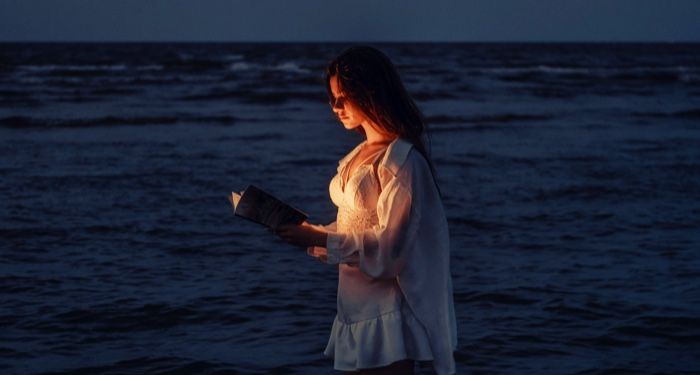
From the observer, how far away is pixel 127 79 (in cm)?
3728

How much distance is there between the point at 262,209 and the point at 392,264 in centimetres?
39

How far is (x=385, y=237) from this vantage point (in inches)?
107

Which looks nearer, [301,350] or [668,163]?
[301,350]

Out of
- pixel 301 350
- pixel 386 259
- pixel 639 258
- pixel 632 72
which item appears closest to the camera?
pixel 386 259

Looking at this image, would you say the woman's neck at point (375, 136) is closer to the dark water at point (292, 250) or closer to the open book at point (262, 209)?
the open book at point (262, 209)

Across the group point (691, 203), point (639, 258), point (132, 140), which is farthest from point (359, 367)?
point (132, 140)

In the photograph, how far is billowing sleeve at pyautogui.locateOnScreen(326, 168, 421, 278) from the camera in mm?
2705

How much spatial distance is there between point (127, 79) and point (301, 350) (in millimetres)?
33288

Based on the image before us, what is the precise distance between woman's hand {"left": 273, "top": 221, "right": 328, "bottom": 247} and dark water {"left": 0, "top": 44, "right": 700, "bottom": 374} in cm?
241

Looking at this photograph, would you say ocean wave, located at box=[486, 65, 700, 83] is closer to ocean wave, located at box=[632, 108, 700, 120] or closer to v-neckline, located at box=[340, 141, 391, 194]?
ocean wave, located at box=[632, 108, 700, 120]

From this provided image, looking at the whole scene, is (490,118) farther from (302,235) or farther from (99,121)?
(302,235)

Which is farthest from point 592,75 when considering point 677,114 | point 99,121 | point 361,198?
point 361,198

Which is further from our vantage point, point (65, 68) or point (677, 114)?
point (65, 68)

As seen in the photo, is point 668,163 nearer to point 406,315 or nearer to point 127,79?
point 406,315
